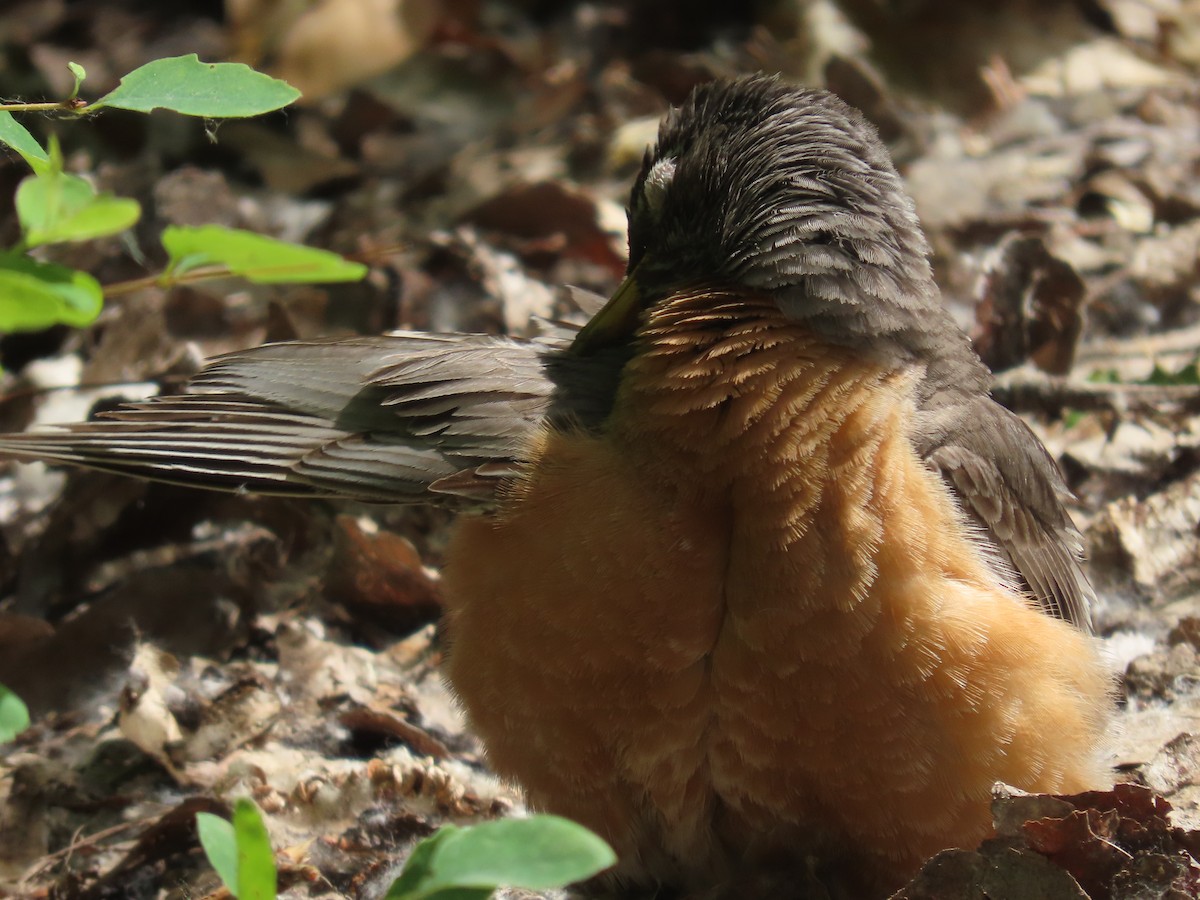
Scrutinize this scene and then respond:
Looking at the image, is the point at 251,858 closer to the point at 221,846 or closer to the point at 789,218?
the point at 221,846

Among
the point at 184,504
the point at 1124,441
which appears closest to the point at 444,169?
the point at 184,504

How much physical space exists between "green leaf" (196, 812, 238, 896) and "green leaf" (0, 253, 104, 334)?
34.4 inches

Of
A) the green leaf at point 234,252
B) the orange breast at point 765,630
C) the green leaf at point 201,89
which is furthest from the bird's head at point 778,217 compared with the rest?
the green leaf at point 201,89

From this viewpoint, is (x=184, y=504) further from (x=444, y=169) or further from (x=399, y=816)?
(x=444, y=169)

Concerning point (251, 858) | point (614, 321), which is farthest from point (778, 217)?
point (251, 858)

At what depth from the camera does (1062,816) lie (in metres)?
2.97

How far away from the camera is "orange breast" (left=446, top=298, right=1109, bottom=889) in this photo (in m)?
3.25

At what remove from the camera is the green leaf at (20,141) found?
2154 millimetres

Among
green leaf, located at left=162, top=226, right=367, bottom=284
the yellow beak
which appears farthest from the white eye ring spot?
green leaf, located at left=162, top=226, right=367, bottom=284

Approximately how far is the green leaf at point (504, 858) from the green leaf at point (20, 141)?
54.0 inches

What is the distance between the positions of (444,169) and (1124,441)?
413cm

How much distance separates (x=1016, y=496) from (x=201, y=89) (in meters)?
Answer: 2.63

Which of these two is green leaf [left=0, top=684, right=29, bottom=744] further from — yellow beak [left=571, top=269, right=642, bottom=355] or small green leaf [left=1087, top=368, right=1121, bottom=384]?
small green leaf [left=1087, top=368, right=1121, bottom=384]

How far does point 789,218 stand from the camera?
12.1 feet
